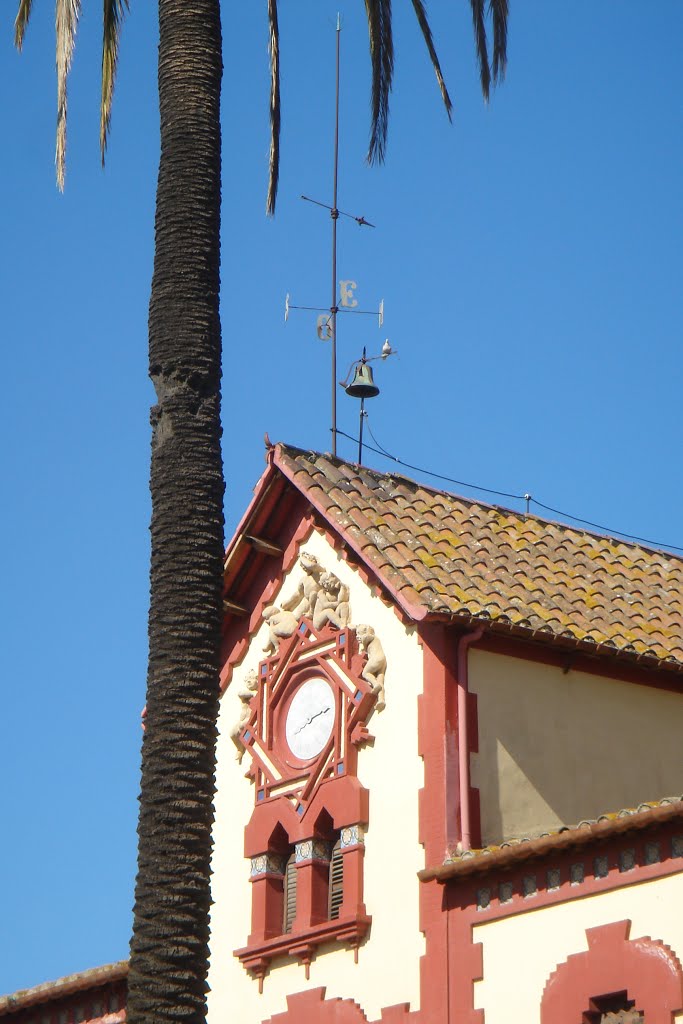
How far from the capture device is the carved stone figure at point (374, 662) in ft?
60.4

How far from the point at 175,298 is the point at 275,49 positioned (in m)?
3.43

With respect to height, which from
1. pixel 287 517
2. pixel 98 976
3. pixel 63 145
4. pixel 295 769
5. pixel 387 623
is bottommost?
pixel 98 976

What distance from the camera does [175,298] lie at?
1472 cm

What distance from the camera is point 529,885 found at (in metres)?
15.8

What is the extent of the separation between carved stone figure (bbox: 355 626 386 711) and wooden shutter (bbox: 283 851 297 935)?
1891 millimetres

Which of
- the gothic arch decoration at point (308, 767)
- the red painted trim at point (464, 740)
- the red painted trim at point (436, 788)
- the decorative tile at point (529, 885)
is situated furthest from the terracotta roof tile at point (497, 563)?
the decorative tile at point (529, 885)

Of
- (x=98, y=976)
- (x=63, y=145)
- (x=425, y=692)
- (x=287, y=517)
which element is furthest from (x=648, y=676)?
(x=63, y=145)

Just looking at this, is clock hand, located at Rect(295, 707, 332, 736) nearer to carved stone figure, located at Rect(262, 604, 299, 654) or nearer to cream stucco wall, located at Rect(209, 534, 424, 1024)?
cream stucco wall, located at Rect(209, 534, 424, 1024)

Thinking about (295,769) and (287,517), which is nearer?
(295,769)

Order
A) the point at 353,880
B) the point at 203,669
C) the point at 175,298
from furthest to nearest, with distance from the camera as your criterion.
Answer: the point at 353,880, the point at 175,298, the point at 203,669

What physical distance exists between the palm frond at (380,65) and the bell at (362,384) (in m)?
5.24

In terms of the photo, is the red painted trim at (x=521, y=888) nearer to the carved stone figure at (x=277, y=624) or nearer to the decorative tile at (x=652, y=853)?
the decorative tile at (x=652, y=853)

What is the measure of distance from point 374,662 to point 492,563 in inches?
76.9

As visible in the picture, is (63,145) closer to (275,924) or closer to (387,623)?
(387,623)
